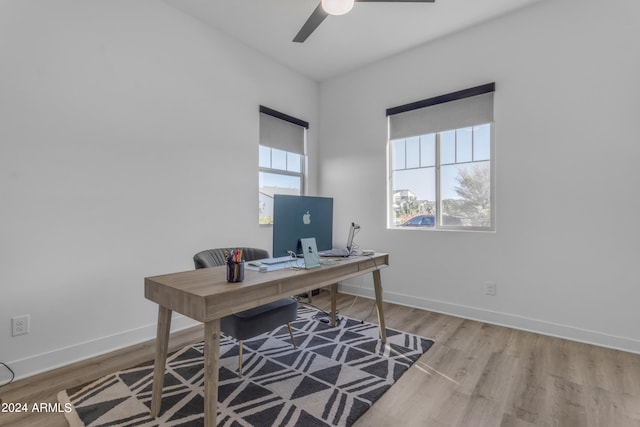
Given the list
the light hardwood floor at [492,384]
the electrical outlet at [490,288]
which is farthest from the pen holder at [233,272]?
the electrical outlet at [490,288]

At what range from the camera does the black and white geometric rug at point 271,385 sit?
1.56 m

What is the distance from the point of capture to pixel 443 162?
3283mm

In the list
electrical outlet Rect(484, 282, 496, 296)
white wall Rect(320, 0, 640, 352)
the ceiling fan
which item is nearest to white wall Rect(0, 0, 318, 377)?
the ceiling fan

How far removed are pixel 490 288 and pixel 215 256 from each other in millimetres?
2581

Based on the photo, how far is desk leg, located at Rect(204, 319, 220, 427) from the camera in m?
1.23

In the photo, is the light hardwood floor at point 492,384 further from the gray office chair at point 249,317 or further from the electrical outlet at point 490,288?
the gray office chair at point 249,317

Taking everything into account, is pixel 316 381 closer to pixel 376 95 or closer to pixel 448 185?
pixel 448 185

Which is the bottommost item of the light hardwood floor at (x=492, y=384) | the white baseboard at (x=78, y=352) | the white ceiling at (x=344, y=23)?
the light hardwood floor at (x=492, y=384)

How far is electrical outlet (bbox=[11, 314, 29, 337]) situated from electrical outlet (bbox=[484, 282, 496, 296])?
371 centimetres

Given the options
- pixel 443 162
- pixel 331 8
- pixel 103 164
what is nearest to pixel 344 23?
pixel 331 8

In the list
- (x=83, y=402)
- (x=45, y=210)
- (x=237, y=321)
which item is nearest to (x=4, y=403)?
(x=83, y=402)

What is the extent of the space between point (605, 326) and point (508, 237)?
0.95 metres

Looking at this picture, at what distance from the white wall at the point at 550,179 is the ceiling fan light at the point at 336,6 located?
1631 mm

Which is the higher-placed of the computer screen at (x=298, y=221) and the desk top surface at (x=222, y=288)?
the computer screen at (x=298, y=221)
